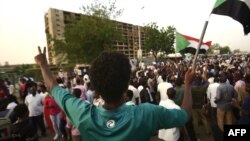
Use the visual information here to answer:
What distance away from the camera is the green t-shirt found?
206 centimetres

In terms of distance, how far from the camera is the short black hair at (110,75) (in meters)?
2.10

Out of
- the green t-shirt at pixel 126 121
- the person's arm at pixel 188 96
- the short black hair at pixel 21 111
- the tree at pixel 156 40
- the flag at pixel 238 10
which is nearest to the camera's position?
the green t-shirt at pixel 126 121

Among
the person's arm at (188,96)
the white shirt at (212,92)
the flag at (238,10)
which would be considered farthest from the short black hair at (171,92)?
the person's arm at (188,96)

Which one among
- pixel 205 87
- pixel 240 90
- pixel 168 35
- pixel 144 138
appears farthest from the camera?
pixel 168 35

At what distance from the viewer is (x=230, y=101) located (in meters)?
8.09

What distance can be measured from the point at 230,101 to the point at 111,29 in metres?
25.2

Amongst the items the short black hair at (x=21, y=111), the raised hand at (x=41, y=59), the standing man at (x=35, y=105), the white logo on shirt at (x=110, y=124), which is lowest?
the standing man at (x=35, y=105)

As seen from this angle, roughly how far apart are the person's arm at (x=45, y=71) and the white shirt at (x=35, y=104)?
8.38 m

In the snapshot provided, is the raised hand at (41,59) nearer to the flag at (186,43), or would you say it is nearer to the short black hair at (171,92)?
the short black hair at (171,92)

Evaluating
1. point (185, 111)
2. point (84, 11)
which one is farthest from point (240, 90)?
A: point (84, 11)

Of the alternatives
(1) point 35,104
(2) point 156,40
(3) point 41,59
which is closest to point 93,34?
(2) point 156,40

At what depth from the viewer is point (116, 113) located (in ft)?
6.93

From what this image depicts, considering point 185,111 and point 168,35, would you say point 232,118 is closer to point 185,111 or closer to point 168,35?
point 185,111

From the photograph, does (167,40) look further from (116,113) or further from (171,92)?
(116,113)
